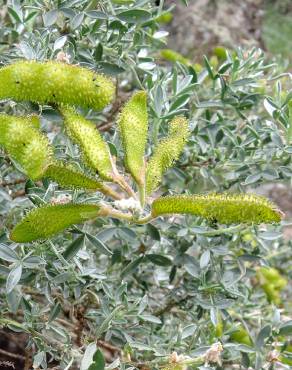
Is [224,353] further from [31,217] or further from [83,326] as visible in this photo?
[31,217]

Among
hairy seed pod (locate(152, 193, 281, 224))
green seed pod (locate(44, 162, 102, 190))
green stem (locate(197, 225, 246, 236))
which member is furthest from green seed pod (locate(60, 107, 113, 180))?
green stem (locate(197, 225, 246, 236))

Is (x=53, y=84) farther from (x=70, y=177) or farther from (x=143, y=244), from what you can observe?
(x=143, y=244)

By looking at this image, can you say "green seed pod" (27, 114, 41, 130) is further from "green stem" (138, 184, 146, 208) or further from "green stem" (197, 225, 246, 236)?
"green stem" (197, 225, 246, 236)

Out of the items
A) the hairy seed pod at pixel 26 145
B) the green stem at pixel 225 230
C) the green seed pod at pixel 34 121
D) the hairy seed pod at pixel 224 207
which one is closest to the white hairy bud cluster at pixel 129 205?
the hairy seed pod at pixel 224 207

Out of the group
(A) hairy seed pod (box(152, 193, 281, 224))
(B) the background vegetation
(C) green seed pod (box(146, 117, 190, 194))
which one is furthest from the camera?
(B) the background vegetation

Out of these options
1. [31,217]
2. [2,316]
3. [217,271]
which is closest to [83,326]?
[2,316]
